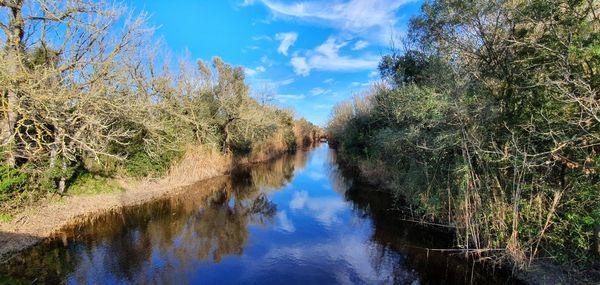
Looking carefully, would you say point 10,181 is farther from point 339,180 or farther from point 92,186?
point 339,180

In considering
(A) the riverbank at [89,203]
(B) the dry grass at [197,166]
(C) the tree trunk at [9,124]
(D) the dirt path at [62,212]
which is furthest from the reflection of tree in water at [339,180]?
(C) the tree trunk at [9,124]

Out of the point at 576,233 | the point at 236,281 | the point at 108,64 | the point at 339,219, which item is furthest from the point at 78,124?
the point at 576,233

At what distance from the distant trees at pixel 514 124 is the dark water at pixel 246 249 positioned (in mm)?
1370

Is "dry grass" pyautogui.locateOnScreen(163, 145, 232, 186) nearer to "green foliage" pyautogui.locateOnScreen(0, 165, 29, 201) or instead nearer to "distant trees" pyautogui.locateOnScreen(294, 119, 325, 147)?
"green foliage" pyautogui.locateOnScreen(0, 165, 29, 201)

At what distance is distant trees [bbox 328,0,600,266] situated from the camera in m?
5.48

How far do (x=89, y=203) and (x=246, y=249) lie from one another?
6710 mm

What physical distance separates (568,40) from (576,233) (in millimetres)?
3553

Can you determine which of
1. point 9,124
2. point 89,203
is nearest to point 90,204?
point 89,203

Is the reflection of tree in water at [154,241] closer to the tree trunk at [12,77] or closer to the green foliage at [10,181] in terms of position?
the green foliage at [10,181]

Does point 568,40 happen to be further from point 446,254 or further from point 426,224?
point 426,224

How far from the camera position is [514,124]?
22.0 feet

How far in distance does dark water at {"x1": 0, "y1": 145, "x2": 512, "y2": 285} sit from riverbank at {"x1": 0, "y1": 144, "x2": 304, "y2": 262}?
479mm

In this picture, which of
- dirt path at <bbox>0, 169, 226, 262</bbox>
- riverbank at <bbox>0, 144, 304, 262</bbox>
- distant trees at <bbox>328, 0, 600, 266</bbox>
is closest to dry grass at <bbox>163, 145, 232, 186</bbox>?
riverbank at <bbox>0, 144, 304, 262</bbox>

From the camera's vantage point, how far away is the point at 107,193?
1289cm
